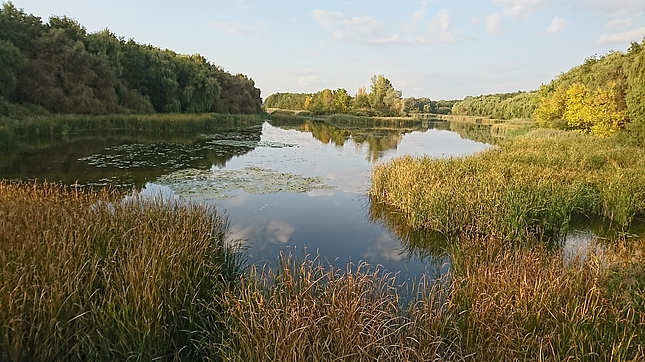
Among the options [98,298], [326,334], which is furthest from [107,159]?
[326,334]

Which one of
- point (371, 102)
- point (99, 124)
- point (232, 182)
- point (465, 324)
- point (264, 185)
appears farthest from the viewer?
point (371, 102)

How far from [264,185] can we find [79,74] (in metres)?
26.8

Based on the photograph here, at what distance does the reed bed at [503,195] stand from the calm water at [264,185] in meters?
0.68

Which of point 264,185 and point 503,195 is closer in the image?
point 503,195

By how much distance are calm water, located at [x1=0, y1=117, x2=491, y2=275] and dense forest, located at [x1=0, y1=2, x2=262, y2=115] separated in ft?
29.8

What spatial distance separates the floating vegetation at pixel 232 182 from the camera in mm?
11195

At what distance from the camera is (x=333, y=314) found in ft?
11.5

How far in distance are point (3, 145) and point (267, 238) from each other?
14769 mm

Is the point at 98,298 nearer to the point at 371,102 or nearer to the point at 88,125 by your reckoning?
the point at 88,125

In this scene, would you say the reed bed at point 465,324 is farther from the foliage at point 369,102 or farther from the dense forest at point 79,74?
the foliage at point 369,102

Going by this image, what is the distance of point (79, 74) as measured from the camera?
3094cm

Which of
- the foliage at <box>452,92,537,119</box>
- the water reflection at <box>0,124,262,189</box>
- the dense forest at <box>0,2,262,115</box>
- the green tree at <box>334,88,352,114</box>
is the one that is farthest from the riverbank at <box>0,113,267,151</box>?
the foliage at <box>452,92,537,119</box>

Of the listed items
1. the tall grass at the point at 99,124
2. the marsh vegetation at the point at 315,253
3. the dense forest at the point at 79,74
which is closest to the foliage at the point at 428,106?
the dense forest at the point at 79,74

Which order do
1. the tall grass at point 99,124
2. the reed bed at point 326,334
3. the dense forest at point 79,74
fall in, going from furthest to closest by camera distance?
the dense forest at point 79,74 → the tall grass at point 99,124 → the reed bed at point 326,334
